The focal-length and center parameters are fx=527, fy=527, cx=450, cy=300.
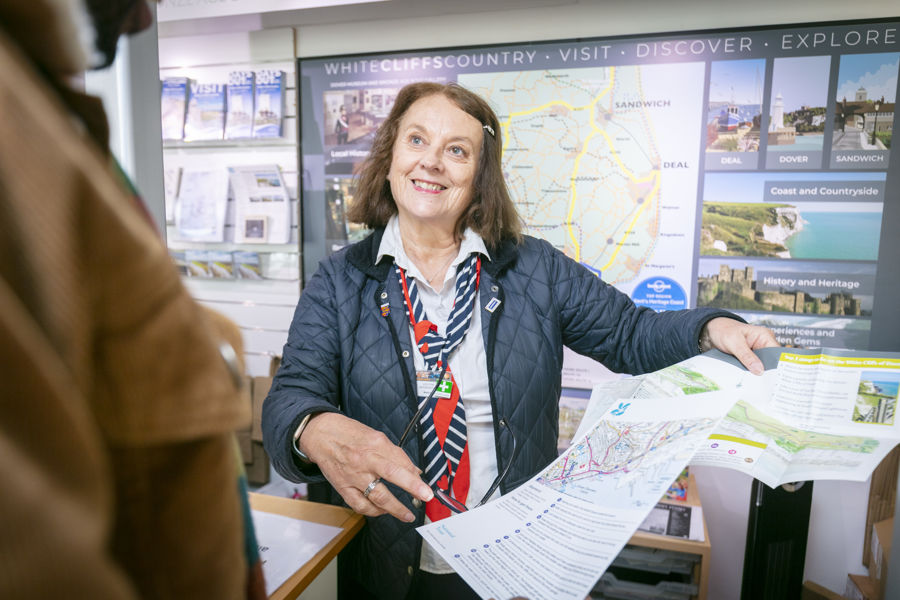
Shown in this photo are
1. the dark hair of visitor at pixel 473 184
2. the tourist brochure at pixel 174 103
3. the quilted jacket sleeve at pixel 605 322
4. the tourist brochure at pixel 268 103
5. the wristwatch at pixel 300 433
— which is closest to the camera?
the wristwatch at pixel 300 433

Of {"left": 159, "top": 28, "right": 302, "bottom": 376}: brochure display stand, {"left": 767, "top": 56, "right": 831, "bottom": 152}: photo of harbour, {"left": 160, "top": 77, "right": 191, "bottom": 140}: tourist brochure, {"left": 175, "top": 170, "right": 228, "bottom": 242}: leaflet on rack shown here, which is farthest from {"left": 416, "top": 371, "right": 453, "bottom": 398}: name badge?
{"left": 160, "top": 77, "right": 191, "bottom": 140}: tourist brochure

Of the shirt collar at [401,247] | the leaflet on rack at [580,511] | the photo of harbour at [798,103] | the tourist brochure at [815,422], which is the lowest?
the leaflet on rack at [580,511]

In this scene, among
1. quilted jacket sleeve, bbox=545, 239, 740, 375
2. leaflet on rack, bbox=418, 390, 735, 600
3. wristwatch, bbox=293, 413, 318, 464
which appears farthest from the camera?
quilted jacket sleeve, bbox=545, 239, 740, 375

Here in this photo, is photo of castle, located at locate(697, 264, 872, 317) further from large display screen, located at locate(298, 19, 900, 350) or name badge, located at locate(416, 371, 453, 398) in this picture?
name badge, located at locate(416, 371, 453, 398)

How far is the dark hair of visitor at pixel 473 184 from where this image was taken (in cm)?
157

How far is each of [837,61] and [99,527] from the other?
2.70 meters

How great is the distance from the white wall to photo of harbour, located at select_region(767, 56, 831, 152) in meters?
0.18

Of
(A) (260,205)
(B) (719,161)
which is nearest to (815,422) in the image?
(B) (719,161)

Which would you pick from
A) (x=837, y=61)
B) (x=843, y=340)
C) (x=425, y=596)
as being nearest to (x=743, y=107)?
(x=837, y=61)

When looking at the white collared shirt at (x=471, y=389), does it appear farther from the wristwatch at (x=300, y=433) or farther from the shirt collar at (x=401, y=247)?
the wristwatch at (x=300, y=433)

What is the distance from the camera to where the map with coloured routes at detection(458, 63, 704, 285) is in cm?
227

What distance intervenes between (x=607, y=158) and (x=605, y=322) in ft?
3.75

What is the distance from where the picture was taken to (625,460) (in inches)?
35.2

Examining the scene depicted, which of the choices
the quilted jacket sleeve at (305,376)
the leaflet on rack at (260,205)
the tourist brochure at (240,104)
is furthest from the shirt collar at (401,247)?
the tourist brochure at (240,104)
